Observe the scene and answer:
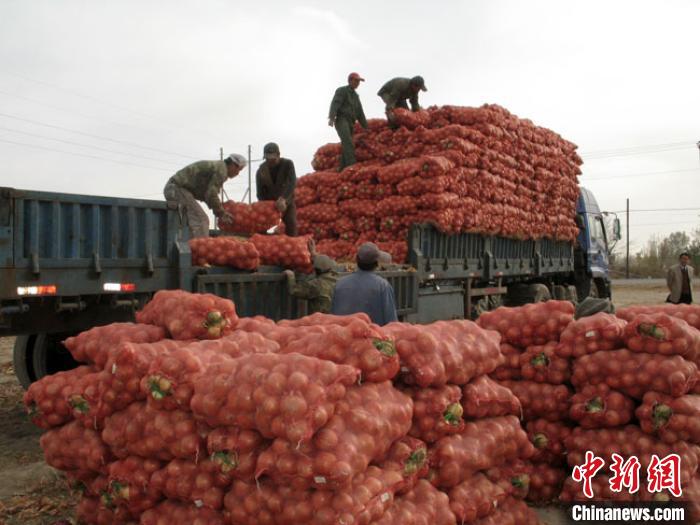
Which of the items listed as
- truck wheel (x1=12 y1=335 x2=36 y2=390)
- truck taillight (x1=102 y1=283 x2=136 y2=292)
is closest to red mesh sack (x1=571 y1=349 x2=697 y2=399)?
truck taillight (x1=102 y1=283 x2=136 y2=292)

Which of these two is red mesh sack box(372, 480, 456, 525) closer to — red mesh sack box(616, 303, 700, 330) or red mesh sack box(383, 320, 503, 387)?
red mesh sack box(383, 320, 503, 387)

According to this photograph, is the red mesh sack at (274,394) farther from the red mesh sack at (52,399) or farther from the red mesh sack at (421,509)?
the red mesh sack at (52,399)

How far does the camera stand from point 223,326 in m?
4.16

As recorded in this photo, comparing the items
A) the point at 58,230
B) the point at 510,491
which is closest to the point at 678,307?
the point at 510,491

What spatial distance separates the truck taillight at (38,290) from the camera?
5.32 m

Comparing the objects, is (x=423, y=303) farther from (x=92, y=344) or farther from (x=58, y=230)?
(x=92, y=344)

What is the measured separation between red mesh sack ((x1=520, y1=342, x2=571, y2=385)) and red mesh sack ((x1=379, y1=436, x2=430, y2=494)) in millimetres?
1419

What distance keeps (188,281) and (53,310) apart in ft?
4.13

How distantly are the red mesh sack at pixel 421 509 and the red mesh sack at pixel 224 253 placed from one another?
4038 mm

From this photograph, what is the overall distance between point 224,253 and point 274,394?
4208 millimetres

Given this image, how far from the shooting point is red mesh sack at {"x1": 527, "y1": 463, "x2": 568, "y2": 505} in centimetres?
442

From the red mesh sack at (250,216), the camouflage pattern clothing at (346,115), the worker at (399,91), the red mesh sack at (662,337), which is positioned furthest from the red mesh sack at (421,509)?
the worker at (399,91)

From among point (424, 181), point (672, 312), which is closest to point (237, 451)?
point (672, 312)

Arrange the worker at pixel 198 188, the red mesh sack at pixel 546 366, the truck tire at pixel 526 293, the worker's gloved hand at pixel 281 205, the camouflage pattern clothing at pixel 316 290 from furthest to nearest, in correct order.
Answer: the truck tire at pixel 526 293 < the worker's gloved hand at pixel 281 205 < the worker at pixel 198 188 < the camouflage pattern clothing at pixel 316 290 < the red mesh sack at pixel 546 366
